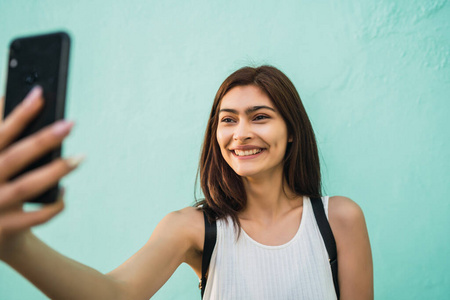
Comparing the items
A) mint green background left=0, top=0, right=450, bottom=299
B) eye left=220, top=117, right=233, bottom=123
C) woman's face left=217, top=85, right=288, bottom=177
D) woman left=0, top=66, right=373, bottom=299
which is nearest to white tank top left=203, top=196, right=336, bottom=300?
woman left=0, top=66, right=373, bottom=299

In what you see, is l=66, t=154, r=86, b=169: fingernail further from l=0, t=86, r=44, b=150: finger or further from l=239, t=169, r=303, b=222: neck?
l=239, t=169, r=303, b=222: neck

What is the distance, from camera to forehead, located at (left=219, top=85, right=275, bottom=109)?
1329 millimetres

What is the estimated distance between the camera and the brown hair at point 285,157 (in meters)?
1.37

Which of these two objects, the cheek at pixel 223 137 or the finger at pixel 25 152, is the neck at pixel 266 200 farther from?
the finger at pixel 25 152

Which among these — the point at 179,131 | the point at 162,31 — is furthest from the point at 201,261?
the point at 162,31

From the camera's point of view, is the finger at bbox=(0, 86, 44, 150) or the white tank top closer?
the finger at bbox=(0, 86, 44, 150)

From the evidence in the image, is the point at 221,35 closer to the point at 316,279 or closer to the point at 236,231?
the point at 236,231

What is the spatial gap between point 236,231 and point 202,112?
0.82 m

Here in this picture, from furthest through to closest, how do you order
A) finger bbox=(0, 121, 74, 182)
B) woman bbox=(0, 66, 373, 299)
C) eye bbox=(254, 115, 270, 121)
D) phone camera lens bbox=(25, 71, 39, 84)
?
eye bbox=(254, 115, 270, 121)
woman bbox=(0, 66, 373, 299)
phone camera lens bbox=(25, 71, 39, 84)
finger bbox=(0, 121, 74, 182)

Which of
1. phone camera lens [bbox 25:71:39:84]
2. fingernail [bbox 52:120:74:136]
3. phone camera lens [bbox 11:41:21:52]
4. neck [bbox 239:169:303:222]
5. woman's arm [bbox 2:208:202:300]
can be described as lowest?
woman's arm [bbox 2:208:202:300]

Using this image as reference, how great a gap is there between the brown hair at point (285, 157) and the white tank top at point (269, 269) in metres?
0.12

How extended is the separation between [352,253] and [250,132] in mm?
606

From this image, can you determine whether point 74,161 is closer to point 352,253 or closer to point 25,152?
point 25,152

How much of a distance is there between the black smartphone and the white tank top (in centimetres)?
88
